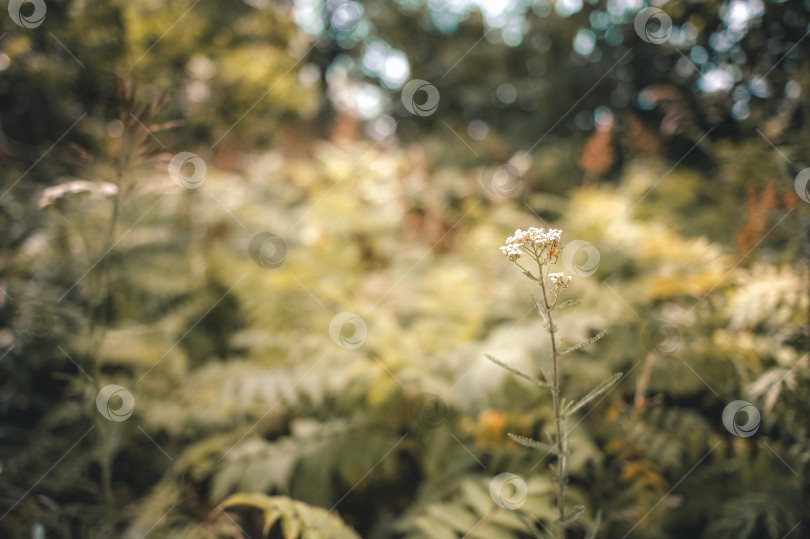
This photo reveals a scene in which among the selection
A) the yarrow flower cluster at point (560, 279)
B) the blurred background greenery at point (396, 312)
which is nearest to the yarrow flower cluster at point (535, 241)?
the yarrow flower cluster at point (560, 279)

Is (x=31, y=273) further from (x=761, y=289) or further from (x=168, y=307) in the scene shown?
(x=761, y=289)

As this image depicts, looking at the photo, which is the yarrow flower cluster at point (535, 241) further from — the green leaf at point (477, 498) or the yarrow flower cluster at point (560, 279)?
the green leaf at point (477, 498)

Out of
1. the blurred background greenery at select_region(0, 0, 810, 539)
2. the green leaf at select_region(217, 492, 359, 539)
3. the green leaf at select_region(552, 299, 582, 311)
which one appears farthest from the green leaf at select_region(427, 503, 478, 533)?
the green leaf at select_region(552, 299, 582, 311)

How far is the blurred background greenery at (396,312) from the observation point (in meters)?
1.46

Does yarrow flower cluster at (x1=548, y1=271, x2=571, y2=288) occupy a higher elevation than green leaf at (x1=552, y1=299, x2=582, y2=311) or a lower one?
higher

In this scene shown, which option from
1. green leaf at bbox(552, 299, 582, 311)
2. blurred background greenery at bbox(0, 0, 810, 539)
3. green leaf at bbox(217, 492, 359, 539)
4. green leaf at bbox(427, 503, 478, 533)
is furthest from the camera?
blurred background greenery at bbox(0, 0, 810, 539)

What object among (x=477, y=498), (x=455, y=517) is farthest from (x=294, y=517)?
(x=477, y=498)

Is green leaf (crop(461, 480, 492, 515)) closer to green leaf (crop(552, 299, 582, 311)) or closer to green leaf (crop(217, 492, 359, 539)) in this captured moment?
green leaf (crop(217, 492, 359, 539))

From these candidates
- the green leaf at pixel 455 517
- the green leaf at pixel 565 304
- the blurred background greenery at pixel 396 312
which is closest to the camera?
the green leaf at pixel 565 304

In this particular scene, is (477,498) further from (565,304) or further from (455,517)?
(565,304)

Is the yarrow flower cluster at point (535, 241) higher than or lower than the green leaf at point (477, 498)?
higher

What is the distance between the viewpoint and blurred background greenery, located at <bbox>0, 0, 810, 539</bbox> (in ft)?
4.79

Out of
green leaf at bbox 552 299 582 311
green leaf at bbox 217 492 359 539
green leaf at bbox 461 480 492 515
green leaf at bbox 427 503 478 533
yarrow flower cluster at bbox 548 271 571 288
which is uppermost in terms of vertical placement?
yarrow flower cluster at bbox 548 271 571 288

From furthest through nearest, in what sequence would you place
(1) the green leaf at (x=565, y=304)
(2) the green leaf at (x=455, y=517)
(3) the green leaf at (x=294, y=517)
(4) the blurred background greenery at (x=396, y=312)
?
1. (4) the blurred background greenery at (x=396, y=312)
2. (2) the green leaf at (x=455, y=517)
3. (3) the green leaf at (x=294, y=517)
4. (1) the green leaf at (x=565, y=304)
